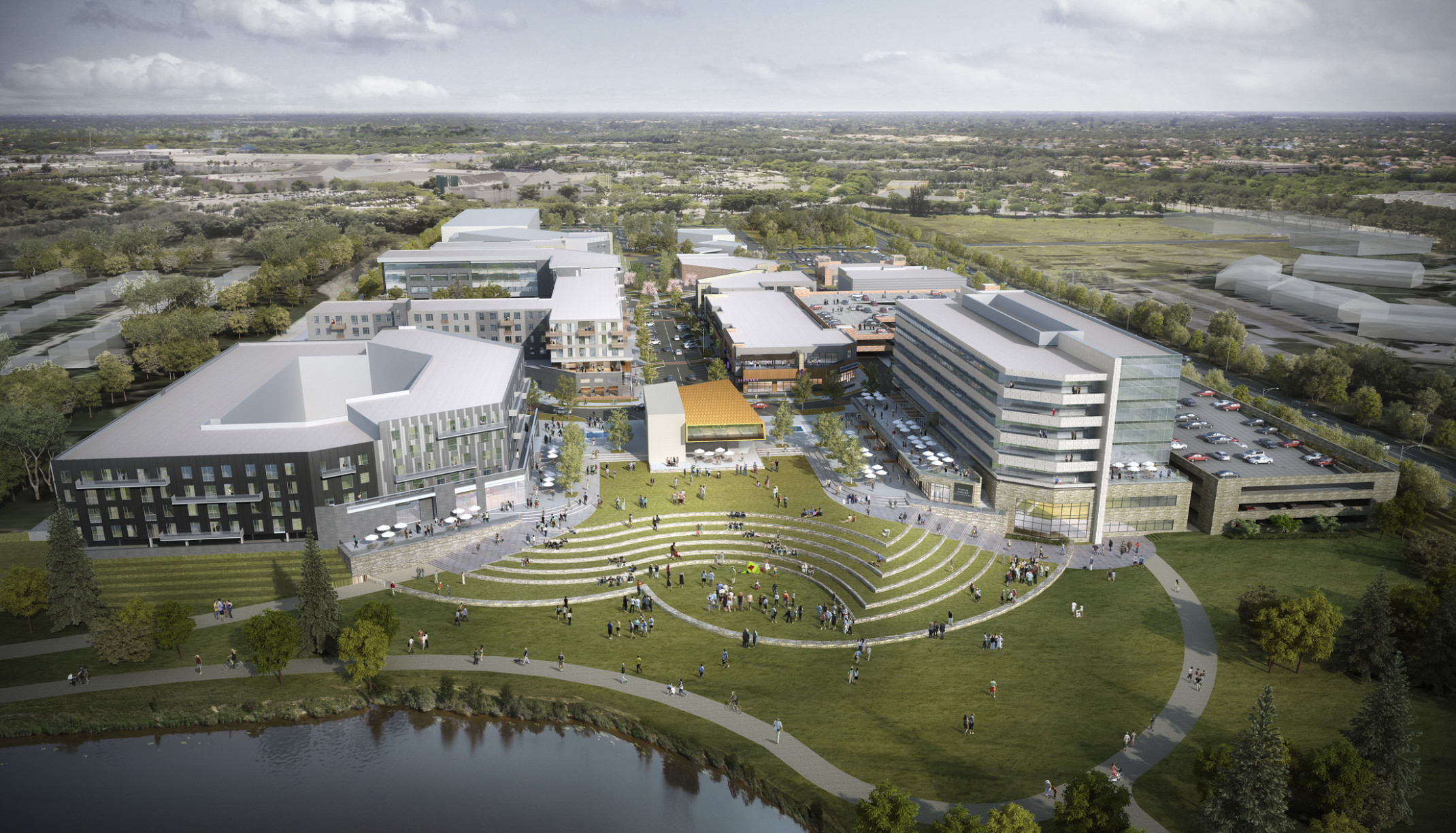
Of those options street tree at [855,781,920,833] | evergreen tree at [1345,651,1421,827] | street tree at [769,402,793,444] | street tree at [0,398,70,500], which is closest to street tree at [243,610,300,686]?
street tree at [0,398,70,500]

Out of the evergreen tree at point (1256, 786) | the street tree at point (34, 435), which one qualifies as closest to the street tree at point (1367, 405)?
the evergreen tree at point (1256, 786)

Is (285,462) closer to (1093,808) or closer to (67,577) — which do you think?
(67,577)

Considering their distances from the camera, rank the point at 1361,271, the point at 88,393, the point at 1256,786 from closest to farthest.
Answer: the point at 1256,786 → the point at 88,393 → the point at 1361,271

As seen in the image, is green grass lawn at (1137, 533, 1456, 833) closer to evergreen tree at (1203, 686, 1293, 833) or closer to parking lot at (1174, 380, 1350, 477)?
evergreen tree at (1203, 686, 1293, 833)

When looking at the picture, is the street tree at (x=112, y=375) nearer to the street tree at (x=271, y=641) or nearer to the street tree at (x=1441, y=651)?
the street tree at (x=271, y=641)

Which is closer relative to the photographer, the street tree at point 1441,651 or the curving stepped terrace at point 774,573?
the street tree at point 1441,651

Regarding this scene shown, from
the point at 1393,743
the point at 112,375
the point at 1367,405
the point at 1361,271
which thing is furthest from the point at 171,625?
the point at 1361,271
